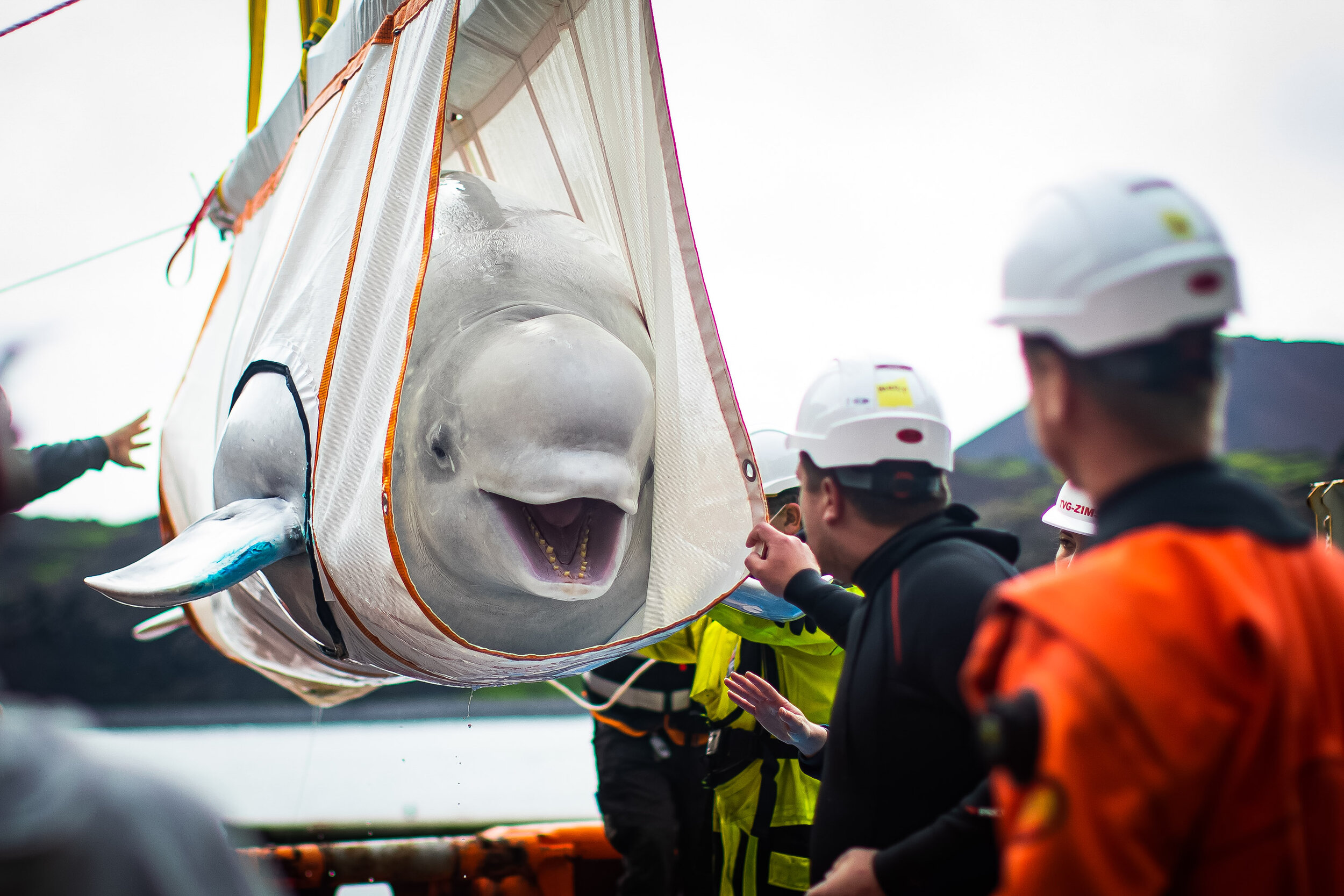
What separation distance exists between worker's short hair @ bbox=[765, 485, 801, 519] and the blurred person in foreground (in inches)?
108

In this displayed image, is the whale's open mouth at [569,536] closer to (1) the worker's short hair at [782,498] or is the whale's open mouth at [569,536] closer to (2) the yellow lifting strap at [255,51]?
(1) the worker's short hair at [782,498]

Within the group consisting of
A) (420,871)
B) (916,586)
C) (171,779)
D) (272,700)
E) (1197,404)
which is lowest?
(272,700)

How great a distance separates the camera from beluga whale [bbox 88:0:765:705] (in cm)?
241

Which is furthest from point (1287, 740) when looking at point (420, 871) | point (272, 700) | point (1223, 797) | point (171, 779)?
point (272, 700)

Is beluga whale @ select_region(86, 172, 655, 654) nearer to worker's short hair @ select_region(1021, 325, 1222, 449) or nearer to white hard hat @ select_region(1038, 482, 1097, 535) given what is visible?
white hard hat @ select_region(1038, 482, 1097, 535)

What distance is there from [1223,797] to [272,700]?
34905mm

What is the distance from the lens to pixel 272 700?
1254 inches

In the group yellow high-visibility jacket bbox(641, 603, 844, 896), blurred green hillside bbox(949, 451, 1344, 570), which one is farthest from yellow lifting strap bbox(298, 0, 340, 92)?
blurred green hillside bbox(949, 451, 1344, 570)

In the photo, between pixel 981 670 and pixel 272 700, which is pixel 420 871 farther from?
pixel 272 700

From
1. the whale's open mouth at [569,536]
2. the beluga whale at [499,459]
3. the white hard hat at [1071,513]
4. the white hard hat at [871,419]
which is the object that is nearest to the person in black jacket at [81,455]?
the beluga whale at [499,459]

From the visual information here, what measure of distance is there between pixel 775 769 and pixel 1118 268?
2.35 meters

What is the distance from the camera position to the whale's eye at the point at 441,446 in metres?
2.60

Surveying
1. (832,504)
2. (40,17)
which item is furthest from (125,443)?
(832,504)

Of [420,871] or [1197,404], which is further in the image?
[420,871]
